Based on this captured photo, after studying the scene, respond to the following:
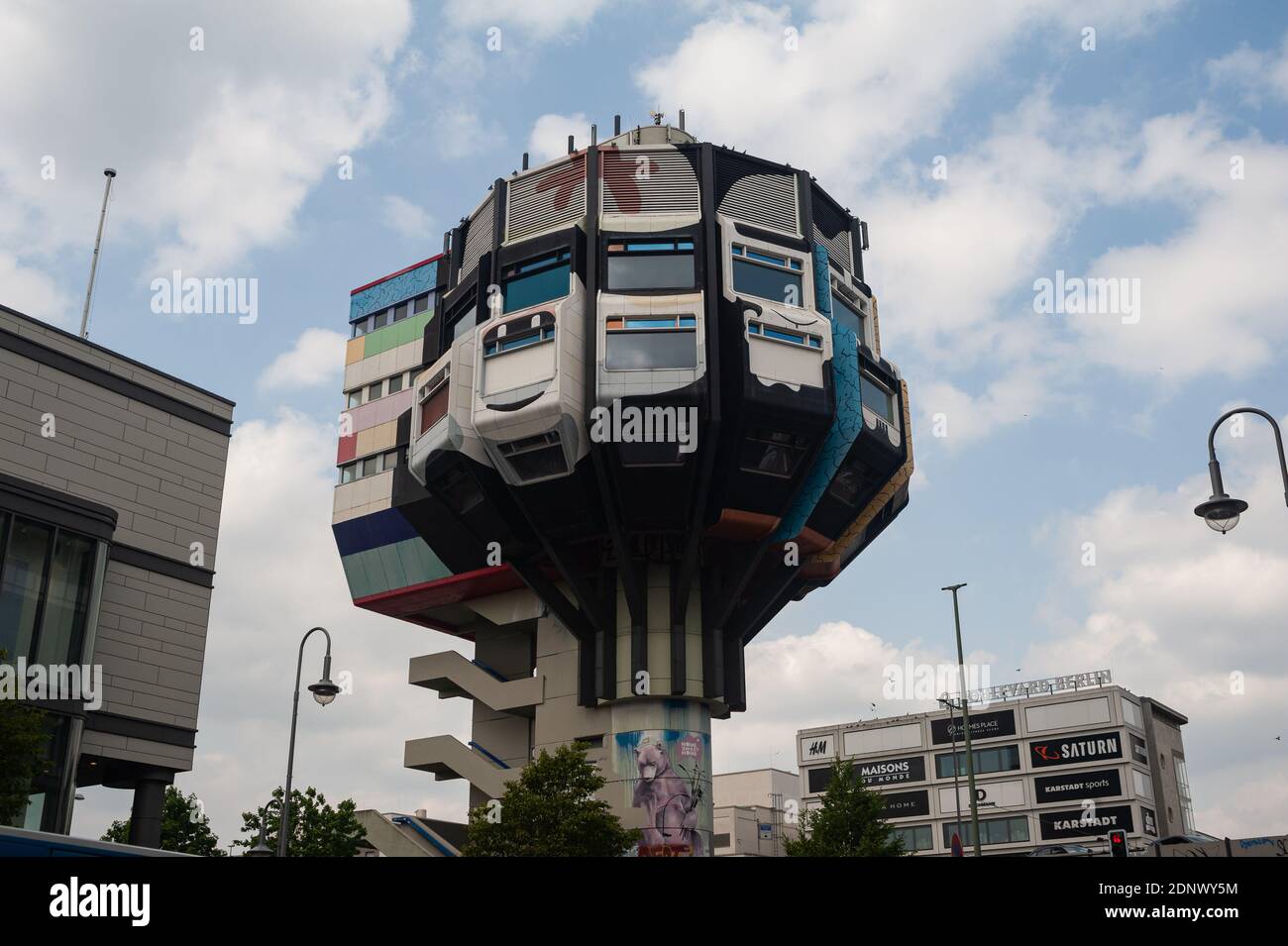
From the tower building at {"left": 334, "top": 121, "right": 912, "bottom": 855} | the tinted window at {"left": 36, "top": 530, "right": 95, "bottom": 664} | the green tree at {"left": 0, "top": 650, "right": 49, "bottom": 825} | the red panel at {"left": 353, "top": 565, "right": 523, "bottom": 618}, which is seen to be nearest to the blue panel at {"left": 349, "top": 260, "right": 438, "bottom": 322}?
the tower building at {"left": 334, "top": 121, "right": 912, "bottom": 855}

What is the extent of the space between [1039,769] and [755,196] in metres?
75.5

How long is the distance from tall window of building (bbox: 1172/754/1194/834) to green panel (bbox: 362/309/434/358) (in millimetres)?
89664

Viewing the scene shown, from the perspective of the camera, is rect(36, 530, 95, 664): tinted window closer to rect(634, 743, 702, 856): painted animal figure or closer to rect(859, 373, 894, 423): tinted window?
rect(634, 743, 702, 856): painted animal figure

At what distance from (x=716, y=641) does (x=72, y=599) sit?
1208 inches

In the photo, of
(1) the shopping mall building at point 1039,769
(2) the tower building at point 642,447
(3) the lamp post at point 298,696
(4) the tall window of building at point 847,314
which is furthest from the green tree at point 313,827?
(1) the shopping mall building at point 1039,769

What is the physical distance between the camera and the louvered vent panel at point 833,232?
62656mm

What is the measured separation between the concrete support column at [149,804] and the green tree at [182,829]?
33059 mm

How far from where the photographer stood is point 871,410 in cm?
5903

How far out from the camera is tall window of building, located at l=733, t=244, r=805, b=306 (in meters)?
57.0

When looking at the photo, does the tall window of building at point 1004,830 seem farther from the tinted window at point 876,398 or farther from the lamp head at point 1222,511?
the lamp head at point 1222,511

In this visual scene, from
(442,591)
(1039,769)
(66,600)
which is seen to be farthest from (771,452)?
(1039,769)
